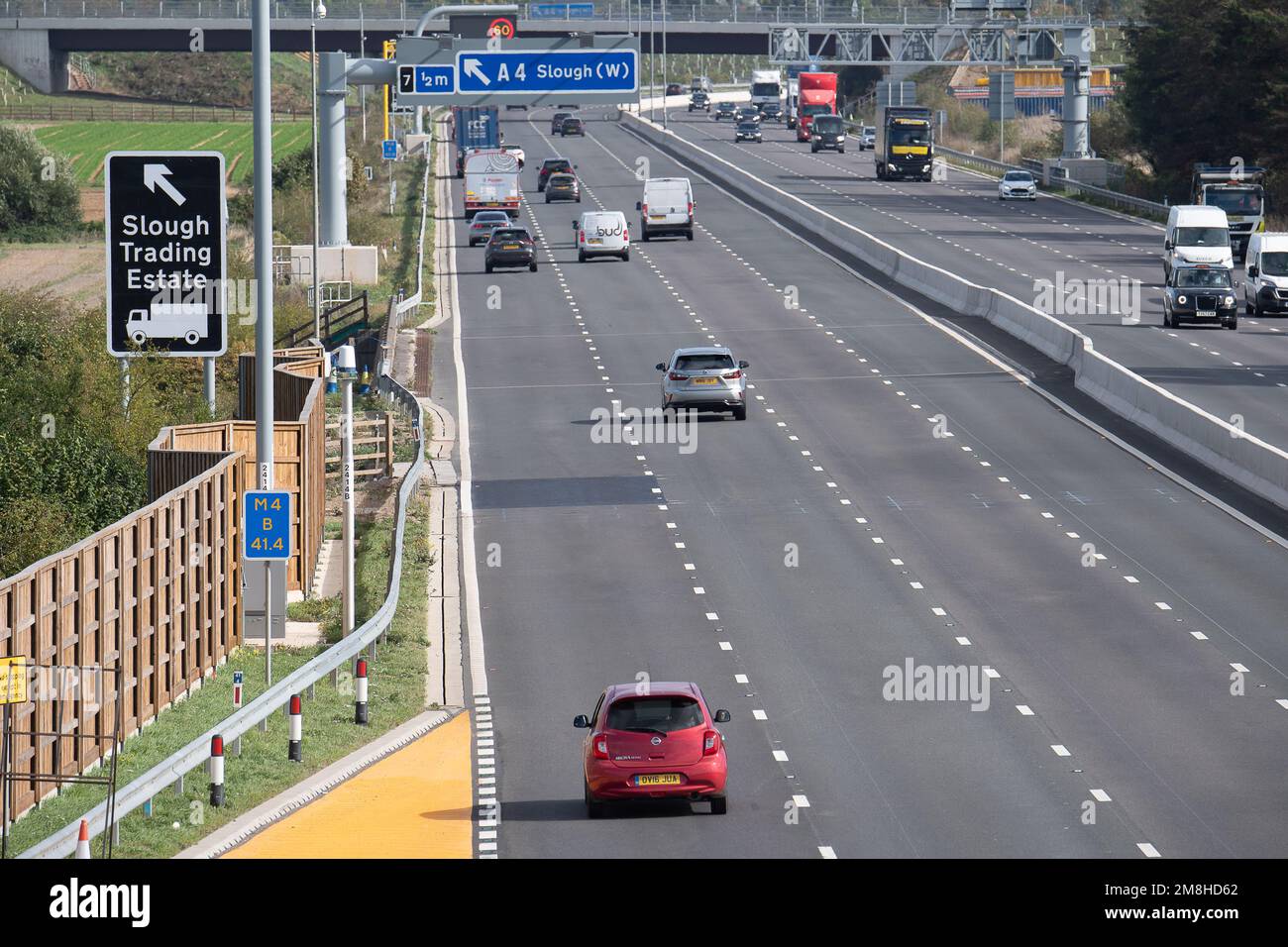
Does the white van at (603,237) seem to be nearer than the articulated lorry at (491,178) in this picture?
Yes

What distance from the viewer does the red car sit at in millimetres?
18453

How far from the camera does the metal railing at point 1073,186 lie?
91.0 meters

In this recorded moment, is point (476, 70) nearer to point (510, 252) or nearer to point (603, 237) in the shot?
point (510, 252)

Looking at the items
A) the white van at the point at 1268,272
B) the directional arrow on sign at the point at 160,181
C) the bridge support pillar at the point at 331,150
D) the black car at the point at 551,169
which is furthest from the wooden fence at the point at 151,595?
the black car at the point at 551,169

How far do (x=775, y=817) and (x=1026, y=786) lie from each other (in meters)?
2.70

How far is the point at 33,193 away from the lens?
99000mm

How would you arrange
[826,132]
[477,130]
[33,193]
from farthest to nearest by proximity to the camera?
[826,132]
[477,130]
[33,193]

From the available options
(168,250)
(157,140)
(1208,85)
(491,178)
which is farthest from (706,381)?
(157,140)

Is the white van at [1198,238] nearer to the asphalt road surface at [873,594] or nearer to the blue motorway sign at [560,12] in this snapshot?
the asphalt road surface at [873,594]

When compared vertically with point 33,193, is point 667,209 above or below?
below

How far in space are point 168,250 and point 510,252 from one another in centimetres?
4453

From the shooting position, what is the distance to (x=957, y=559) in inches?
1216

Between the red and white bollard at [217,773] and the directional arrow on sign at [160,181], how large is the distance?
33.0ft
